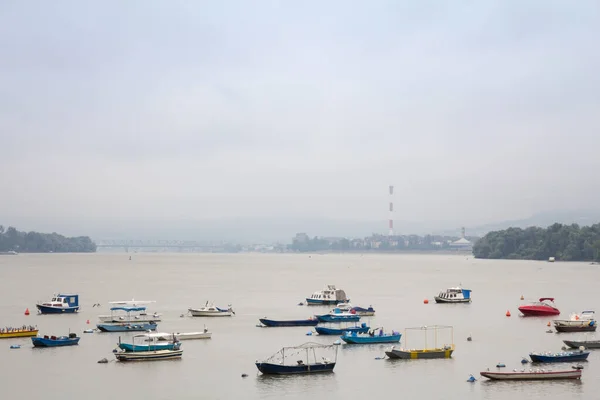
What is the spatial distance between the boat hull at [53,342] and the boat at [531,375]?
2902cm

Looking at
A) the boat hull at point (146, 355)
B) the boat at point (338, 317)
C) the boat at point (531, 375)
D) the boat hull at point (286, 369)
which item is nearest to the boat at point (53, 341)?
the boat hull at point (146, 355)

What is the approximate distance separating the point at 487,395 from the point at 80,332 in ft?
118

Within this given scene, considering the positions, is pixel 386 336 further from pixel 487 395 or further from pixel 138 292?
pixel 138 292

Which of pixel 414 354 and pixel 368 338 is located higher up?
pixel 368 338

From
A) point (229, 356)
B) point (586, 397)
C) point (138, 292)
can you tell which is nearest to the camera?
point (586, 397)

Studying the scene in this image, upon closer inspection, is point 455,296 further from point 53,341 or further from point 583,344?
point 53,341

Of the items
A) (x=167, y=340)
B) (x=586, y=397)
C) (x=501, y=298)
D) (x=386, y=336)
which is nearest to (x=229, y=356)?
(x=167, y=340)

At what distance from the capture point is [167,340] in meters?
53.4

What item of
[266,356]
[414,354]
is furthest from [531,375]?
[266,356]

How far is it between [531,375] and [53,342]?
106ft

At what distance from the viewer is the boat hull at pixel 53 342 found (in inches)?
2170

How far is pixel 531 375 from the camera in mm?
43906

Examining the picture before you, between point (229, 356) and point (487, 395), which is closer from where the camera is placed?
point (487, 395)

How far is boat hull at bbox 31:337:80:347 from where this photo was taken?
55.1 meters
